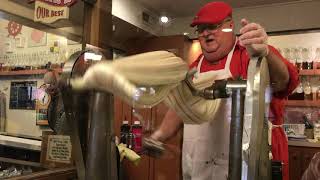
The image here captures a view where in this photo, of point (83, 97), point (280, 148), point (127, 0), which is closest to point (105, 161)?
point (83, 97)

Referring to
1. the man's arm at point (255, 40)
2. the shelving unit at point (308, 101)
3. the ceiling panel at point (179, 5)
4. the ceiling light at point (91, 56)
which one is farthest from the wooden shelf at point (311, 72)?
the ceiling light at point (91, 56)

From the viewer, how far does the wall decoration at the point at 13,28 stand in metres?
1.14

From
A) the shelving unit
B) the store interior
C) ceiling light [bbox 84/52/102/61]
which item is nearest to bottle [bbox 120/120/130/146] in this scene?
the store interior

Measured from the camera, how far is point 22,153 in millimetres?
1091

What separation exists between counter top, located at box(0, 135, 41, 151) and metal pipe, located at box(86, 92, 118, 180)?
2.45 ft

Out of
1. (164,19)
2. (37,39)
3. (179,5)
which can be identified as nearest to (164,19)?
(164,19)

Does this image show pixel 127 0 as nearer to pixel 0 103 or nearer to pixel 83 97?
pixel 83 97

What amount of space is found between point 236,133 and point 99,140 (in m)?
0.16

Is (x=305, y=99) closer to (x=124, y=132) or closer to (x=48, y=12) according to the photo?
(x=48, y=12)

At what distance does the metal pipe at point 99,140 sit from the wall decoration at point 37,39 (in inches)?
33.8

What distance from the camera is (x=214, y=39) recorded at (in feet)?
1.73

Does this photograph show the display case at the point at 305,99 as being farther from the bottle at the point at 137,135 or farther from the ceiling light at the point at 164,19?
the bottle at the point at 137,135

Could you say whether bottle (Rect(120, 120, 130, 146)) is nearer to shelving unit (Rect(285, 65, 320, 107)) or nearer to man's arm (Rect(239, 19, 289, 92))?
man's arm (Rect(239, 19, 289, 92))

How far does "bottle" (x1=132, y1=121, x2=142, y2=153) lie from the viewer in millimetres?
475
